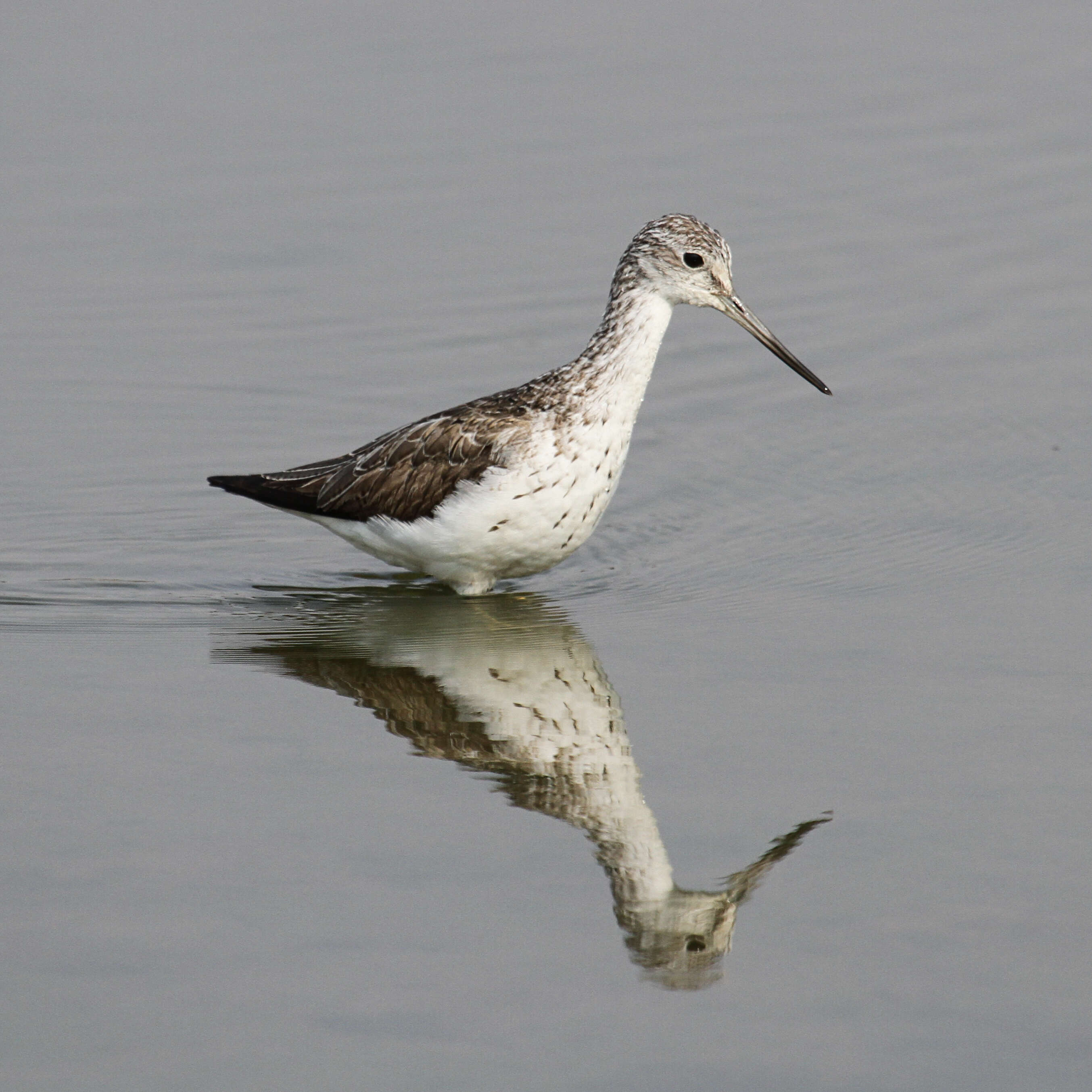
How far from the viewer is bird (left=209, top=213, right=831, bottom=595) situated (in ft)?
28.9

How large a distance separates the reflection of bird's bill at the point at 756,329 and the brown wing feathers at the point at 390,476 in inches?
51.5

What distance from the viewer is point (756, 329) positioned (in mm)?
9336

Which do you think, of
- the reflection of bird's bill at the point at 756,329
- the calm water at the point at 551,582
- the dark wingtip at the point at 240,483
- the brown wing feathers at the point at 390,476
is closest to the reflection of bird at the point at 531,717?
the calm water at the point at 551,582

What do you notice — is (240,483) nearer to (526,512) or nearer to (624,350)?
(526,512)

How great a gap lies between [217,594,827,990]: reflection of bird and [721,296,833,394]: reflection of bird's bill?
5.37 feet

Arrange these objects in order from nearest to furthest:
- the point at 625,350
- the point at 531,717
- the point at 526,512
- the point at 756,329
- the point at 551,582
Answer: the point at 531,717 < the point at 526,512 < the point at 625,350 < the point at 756,329 < the point at 551,582

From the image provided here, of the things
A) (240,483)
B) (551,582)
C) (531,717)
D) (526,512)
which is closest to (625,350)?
(526,512)

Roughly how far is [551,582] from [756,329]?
1.54 m

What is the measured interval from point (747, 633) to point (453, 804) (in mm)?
2108

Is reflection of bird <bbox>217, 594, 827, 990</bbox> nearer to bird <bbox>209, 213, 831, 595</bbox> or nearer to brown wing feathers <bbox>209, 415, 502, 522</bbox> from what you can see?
bird <bbox>209, 213, 831, 595</bbox>

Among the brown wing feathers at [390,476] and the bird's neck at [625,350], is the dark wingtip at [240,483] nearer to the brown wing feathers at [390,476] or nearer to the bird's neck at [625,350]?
the brown wing feathers at [390,476]

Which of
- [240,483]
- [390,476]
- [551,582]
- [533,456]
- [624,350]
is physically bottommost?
[551,582]

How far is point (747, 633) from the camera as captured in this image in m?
8.20

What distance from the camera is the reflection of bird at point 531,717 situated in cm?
581
